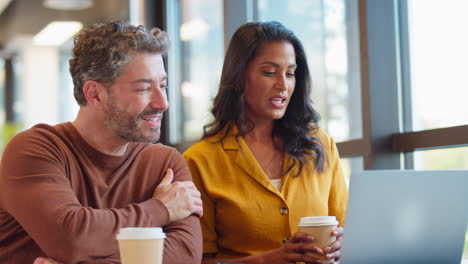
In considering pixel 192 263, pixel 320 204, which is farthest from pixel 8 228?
pixel 320 204

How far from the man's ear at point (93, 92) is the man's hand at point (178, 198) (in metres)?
0.35

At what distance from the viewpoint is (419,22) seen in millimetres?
2729

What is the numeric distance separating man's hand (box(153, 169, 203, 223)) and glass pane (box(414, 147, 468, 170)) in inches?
42.2

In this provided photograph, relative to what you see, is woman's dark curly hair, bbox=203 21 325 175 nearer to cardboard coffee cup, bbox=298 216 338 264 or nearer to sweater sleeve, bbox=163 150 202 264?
sweater sleeve, bbox=163 150 202 264

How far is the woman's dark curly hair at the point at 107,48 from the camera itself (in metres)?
2.02

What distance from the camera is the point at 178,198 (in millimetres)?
1905

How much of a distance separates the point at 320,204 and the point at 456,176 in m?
0.81

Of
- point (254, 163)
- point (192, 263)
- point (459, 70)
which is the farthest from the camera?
point (459, 70)

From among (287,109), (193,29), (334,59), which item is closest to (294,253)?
(287,109)

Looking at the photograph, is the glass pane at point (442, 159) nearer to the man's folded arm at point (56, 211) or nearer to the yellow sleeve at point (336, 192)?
the yellow sleeve at point (336, 192)

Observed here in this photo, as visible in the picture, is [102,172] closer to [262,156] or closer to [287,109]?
[262,156]

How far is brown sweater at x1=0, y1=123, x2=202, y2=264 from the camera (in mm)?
1732

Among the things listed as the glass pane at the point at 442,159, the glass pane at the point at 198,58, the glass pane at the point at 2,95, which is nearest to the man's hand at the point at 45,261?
the glass pane at the point at 442,159

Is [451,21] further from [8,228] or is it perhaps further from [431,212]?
[8,228]
